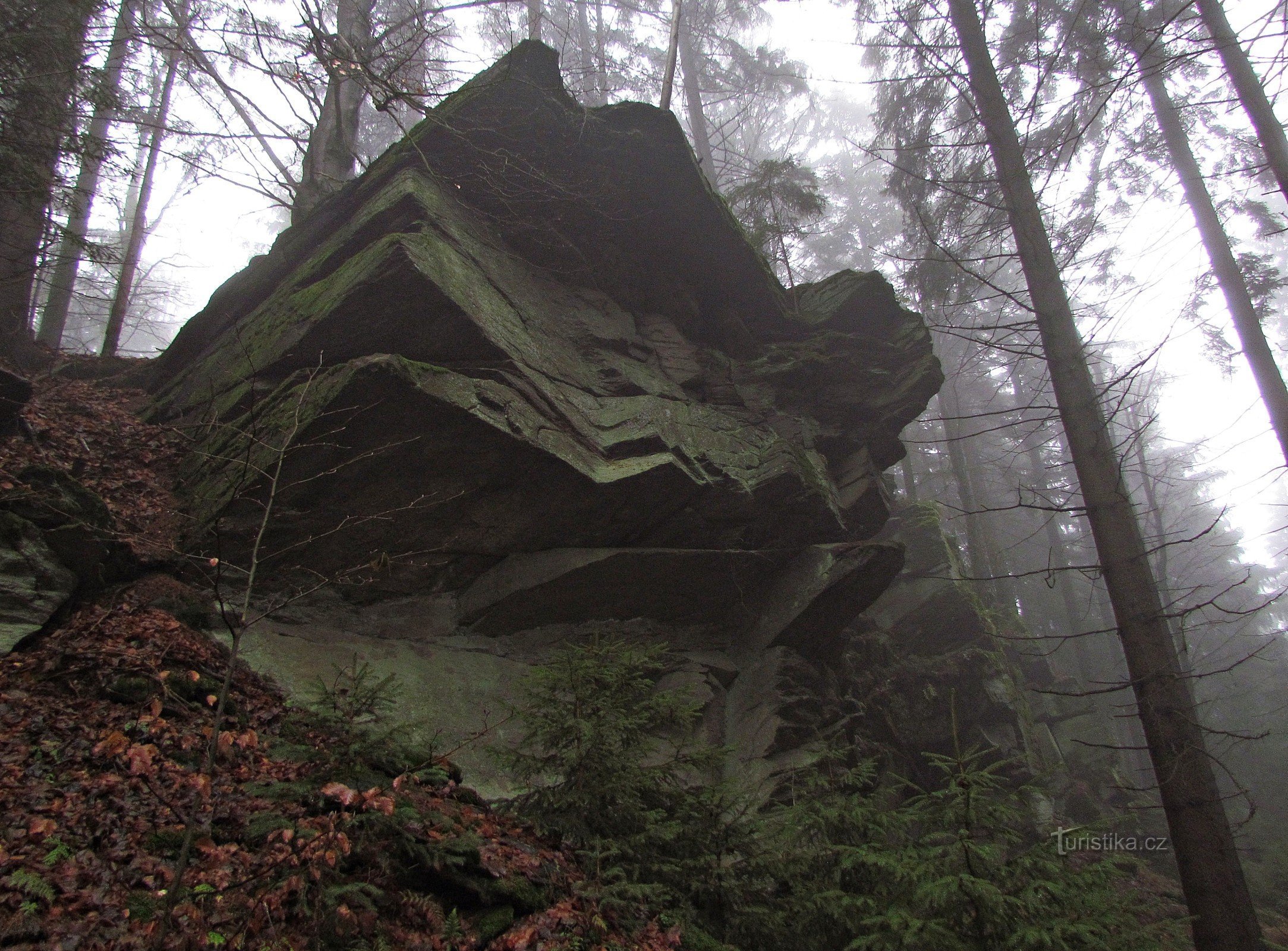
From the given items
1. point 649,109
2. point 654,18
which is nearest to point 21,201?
point 649,109

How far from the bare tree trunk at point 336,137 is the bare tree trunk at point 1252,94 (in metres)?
11.6

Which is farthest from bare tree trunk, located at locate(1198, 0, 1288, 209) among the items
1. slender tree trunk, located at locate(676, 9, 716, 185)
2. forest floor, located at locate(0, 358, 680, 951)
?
forest floor, located at locate(0, 358, 680, 951)

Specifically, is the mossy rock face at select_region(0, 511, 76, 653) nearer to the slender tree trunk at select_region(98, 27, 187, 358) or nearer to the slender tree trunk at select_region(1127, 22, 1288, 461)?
the slender tree trunk at select_region(98, 27, 187, 358)

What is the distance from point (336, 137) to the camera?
12172 millimetres

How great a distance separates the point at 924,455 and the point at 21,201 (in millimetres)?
24838

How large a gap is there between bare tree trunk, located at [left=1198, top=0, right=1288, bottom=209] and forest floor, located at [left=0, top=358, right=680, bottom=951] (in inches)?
396

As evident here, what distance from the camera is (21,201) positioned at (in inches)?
322

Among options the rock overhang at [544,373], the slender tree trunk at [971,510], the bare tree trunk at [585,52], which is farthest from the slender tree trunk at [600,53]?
the slender tree trunk at [971,510]

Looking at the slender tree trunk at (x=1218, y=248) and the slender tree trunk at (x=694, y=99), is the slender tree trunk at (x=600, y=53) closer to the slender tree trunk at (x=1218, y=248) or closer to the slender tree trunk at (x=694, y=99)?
the slender tree trunk at (x=694, y=99)

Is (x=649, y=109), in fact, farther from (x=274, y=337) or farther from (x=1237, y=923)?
(x=1237, y=923)

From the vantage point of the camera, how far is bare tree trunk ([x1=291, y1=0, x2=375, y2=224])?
436 inches

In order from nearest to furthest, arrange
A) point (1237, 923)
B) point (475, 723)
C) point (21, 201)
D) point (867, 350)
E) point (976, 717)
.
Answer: point (1237, 923), point (475, 723), point (21, 201), point (867, 350), point (976, 717)

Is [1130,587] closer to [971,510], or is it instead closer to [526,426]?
[526,426]

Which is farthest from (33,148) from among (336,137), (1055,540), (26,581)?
(1055,540)
